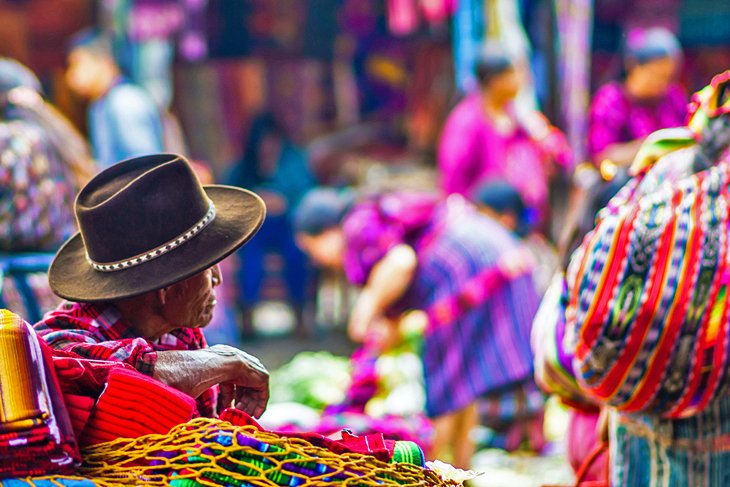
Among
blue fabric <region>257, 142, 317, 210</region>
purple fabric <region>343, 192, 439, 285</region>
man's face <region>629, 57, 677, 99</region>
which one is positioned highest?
man's face <region>629, 57, 677, 99</region>

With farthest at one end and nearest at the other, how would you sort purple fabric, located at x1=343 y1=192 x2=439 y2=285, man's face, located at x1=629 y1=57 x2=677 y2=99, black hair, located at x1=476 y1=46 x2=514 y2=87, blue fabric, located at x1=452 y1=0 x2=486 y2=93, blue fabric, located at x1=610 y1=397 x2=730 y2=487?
blue fabric, located at x1=452 y1=0 x2=486 y2=93 < black hair, located at x1=476 y1=46 x2=514 y2=87 < man's face, located at x1=629 y1=57 x2=677 y2=99 < purple fabric, located at x1=343 y1=192 x2=439 y2=285 < blue fabric, located at x1=610 y1=397 x2=730 y2=487

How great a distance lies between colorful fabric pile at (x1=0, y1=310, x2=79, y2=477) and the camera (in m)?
1.92

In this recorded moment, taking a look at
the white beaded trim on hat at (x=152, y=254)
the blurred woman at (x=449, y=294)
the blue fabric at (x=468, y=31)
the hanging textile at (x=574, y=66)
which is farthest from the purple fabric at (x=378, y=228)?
the hanging textile at (x=574, y=66)

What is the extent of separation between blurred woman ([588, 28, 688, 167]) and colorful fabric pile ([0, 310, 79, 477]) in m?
5.01

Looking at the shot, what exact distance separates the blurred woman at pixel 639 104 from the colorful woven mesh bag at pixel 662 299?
12.4 feet

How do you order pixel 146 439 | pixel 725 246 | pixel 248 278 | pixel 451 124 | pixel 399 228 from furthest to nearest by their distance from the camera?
pixel 248 278
pixel 451 124
pixel 399 228
pixel 725 246
pixel 146 439

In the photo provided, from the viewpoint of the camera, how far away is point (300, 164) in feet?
34.7

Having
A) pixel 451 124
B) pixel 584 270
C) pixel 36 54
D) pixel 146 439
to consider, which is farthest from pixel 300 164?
pixel 146 439

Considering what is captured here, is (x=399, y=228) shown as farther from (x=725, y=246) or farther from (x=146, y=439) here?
(x=146, y=439)

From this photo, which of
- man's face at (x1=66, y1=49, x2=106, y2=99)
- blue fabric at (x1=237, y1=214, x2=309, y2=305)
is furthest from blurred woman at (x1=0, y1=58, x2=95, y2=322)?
blue fabric at (x1=237, y1=214, x2=309, y2=305)

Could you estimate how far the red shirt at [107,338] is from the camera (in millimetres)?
2225

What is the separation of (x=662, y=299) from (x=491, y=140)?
4686 mm

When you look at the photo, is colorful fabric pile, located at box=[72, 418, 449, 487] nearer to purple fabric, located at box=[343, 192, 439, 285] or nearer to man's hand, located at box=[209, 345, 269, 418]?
man's hand, located at box=[209, 345, 269, 418]

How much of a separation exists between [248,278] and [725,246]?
25.4 feet
